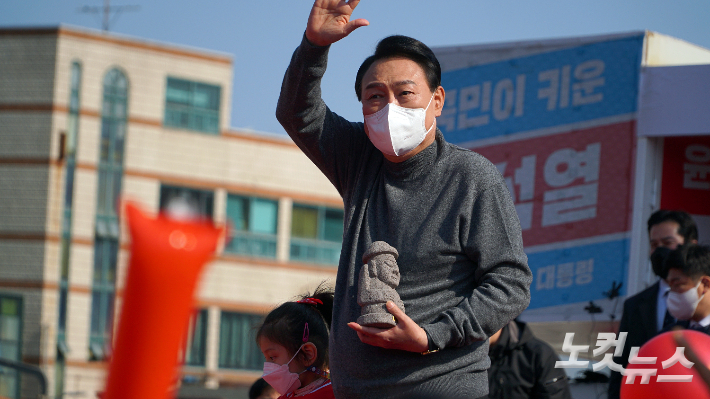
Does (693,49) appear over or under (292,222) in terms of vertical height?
over

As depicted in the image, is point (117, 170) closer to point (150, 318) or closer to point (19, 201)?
point (19, 201)

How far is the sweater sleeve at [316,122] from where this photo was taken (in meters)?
2.22

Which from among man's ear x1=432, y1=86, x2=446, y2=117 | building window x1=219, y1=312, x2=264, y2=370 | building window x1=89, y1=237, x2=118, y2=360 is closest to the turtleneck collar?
man's ear x1=432, y1=86, x2=446, y2=117

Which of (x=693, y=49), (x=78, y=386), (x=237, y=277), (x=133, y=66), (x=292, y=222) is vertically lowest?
(x=78, y=386)

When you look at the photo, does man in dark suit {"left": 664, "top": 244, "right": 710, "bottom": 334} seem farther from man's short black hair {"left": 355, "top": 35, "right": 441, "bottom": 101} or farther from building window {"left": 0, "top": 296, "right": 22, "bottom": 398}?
building window {"left": 0, "top": 296, "right": 22, "bottom": 398}

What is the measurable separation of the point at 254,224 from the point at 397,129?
2447 centimetres

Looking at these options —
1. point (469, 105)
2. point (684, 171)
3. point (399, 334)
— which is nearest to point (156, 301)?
point (399, 334)

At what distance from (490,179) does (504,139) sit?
4951 mm

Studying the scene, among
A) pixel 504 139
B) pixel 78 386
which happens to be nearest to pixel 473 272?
pixel 504 139

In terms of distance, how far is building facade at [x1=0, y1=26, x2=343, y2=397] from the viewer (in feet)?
77.6

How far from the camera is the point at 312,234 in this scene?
27.2 meters

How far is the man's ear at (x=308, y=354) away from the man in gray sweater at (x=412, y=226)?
39.3 inches

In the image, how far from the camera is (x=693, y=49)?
6586 mm

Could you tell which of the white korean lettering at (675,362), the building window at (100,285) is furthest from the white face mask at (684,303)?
the building window at (100,285)
